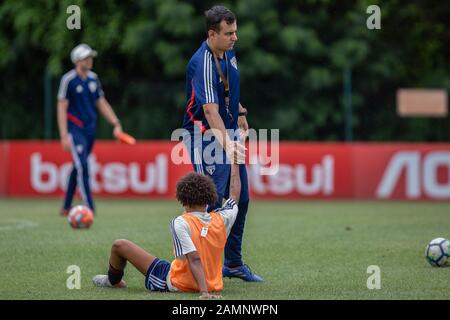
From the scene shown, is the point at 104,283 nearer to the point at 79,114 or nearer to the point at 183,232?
the point at 183,232

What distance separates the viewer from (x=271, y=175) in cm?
2117

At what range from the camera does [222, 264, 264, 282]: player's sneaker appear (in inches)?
364

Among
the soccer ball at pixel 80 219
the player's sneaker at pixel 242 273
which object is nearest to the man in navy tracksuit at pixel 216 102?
the player's sneaker at pixel 242 273

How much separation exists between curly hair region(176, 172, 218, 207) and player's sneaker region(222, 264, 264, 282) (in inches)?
51.6

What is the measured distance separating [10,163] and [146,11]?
5.12m

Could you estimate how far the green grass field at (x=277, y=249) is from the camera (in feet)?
27.8

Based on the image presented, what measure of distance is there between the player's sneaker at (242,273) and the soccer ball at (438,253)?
1732 millimetres

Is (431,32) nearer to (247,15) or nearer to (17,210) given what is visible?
(247,15)

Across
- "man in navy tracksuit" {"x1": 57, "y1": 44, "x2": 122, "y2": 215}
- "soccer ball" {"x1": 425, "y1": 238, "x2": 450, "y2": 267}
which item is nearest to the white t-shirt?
"soccer ball" {"x1": 425, "y1": 238, "x2": 450, "y2": 267}

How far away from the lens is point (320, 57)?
23875 millimetres

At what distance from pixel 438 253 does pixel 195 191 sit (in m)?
2.89

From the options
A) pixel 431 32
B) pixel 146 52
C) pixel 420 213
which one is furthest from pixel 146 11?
pixel 420 213

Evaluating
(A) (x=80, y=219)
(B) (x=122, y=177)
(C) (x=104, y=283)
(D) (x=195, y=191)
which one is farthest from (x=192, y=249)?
(B) (x=122, y=177)

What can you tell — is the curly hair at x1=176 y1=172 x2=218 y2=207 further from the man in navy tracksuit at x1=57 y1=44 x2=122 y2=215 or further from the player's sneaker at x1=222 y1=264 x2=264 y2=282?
the man in navy tracksuit at x1=57 y1=44 x2=122 y2=215
